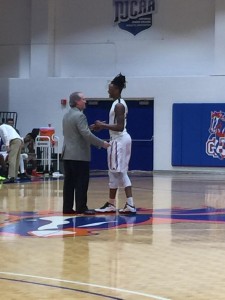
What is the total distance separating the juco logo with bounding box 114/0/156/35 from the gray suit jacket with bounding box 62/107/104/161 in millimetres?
15067

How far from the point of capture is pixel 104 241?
22.7 feet

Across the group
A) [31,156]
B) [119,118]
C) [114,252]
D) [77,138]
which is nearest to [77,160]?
[77,138]

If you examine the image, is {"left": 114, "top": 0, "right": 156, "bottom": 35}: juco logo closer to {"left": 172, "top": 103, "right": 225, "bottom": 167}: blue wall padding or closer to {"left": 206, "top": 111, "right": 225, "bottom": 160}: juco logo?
{"left": 172, "top": 103, "right": 225, "bottom": 167}: blue wall padding

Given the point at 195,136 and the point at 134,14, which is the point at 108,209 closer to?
the point at 195,136

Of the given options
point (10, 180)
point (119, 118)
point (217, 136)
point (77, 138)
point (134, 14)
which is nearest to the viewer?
point (119, 118)

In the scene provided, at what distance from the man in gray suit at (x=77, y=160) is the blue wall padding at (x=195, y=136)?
1379 centimetres

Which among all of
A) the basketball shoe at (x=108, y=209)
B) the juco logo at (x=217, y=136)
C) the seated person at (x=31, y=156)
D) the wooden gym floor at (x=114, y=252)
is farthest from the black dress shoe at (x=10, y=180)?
the juco logo at (x=217, y=136)

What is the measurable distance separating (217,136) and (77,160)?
14.1 metres

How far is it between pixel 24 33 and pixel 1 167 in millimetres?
8468

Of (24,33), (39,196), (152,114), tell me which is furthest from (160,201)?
(24,33)

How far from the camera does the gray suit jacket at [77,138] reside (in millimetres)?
9070

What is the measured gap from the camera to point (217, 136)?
22.6m

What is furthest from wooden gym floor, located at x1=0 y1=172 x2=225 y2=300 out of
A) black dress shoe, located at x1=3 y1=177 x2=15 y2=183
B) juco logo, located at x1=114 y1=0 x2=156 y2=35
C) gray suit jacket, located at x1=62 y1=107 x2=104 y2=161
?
juco logo, located at x1=114 y1=0 x2=156 y2=35

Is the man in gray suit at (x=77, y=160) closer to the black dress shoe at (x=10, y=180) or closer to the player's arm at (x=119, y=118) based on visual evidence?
the player's arm at (x=119, y=118)
